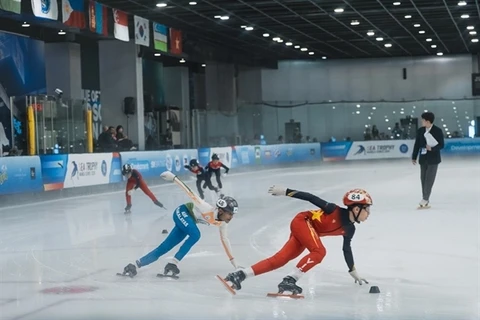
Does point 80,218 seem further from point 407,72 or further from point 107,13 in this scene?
point 407,72

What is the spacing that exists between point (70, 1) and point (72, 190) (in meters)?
4.80

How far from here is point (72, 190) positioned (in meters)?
19.2

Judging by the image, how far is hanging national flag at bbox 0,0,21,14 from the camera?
17.6 m

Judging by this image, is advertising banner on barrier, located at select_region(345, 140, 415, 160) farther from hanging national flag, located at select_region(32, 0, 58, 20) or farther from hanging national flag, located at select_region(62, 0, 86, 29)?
hanging national flag, located at select_region(32, 0, 58, 20)

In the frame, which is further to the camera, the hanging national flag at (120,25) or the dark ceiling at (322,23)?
the dark ceiling at (322,23)

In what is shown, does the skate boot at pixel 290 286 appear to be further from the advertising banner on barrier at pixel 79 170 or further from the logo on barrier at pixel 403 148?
the logo on barrier at pixel 403 148

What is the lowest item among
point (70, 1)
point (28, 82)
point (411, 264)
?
point (411, 264)

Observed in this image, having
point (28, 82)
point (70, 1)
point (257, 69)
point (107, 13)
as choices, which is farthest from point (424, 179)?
point (257, 69)

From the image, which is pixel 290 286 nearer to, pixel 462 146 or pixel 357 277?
pixel 357 277

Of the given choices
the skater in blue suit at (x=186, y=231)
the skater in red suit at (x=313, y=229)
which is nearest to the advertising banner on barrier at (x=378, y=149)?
the skater in blue suit at (x=186, y=231)

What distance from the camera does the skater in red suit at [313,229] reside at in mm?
6746

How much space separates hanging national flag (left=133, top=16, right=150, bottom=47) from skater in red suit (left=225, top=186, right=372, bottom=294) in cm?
1917

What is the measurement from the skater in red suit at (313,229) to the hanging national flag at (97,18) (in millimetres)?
16411

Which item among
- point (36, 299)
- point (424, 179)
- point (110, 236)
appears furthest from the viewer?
point (424, 179)
